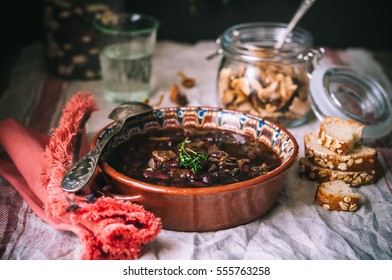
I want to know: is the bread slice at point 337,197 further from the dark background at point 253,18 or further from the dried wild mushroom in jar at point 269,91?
the dark background at point 253,18

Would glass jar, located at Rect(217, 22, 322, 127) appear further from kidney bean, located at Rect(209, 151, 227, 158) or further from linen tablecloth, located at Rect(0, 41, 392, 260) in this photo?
kidney bean, located at Rect(209, 151, 227, 158)

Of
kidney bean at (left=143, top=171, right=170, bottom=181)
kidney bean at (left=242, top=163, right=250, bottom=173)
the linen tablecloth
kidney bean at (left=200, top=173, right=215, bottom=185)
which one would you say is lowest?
the linen tablecloth

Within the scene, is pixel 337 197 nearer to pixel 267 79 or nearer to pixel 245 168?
pixel 245 168

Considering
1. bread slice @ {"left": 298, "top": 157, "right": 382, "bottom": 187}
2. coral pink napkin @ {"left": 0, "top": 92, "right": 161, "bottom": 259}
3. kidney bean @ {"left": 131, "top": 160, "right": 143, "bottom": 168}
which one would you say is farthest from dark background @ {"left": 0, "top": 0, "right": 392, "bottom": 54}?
kidney bean @ {"left": 131, "top": 160, "right": 143, "bottom": 168}

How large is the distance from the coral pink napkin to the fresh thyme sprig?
17 cm

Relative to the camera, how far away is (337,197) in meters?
1.36

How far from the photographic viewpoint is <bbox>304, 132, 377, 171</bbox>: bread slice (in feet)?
4.77

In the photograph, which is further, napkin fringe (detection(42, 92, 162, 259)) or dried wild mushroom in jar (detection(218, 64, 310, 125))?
dried wild mushroom in jar (detection(218, 64, 310, 125))

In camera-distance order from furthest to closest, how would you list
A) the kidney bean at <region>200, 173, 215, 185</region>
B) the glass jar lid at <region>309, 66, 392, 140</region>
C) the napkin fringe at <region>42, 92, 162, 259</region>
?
the glass jar lid at <region>309, 66, 392, 140</region>, the kidney bean at <region>200, 173, 215, 185</region>, the napkin fringe at <region>42, 92, 162, 259</region>

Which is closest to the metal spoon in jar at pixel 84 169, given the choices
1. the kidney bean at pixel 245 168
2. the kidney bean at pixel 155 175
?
the kidney bean at pixel 155 175

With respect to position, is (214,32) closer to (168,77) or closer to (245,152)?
(168,77)

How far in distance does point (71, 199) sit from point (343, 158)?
73 centimetres

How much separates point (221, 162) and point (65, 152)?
40 centimetres

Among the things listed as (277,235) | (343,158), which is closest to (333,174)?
(343,158)
